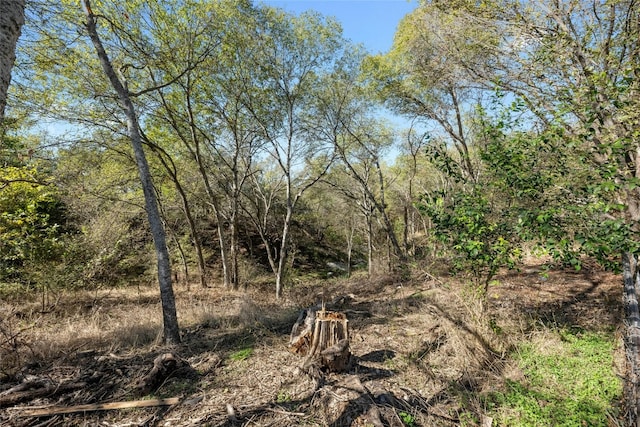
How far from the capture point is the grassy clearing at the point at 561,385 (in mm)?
3145

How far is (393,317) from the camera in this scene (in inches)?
255

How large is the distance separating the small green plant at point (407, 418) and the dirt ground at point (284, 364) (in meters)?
0.01

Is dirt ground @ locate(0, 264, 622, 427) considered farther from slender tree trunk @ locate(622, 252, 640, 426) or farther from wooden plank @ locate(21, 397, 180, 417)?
slender tree trunk @ locate(622, 252, 640, 426)

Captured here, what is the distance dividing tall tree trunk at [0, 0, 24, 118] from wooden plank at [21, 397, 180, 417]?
2.86m

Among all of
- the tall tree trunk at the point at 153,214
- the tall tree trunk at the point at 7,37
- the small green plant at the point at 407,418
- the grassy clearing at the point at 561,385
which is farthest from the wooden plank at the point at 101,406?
the grassy clearing at the point at 561,385

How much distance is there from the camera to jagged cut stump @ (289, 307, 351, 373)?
4.00 m

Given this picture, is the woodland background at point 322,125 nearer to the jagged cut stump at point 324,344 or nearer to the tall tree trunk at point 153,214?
the tall tree trunk at point 153,214

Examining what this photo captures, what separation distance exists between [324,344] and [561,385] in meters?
3.03

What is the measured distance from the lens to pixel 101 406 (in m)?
3.11

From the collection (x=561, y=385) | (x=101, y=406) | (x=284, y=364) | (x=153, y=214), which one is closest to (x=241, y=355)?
(x=284, y=364)

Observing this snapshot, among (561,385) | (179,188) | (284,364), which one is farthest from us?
(179,188)

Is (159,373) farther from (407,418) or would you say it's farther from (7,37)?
(7,37)

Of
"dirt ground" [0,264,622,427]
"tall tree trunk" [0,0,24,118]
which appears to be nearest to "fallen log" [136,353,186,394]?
"dirt ground" [0,264,622,427]

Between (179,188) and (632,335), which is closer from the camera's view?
(632,335)
